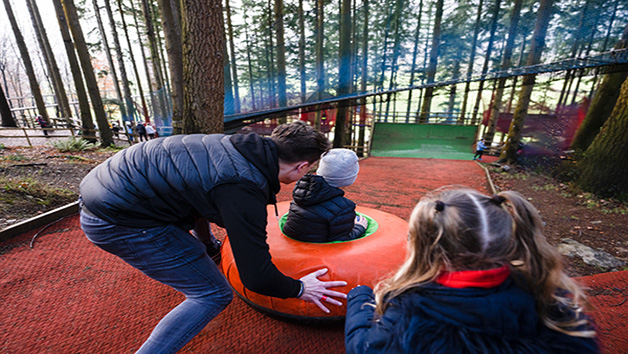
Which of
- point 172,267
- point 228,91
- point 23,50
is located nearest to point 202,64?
point 228,91

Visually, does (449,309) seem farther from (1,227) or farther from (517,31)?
(517,31)

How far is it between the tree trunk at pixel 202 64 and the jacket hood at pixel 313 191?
266 centimetres

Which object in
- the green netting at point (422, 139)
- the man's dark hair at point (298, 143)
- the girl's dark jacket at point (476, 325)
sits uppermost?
the man's dark hair at point (298, 143)

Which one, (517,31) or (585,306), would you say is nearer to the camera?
(585,306)

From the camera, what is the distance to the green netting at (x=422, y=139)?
12.4m

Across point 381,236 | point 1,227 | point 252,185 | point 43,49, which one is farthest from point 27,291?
point 43,49

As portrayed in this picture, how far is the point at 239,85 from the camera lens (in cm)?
683

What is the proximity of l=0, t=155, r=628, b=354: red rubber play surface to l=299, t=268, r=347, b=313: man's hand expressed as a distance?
373 mm

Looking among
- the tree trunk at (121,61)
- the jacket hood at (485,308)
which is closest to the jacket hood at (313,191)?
the jacket hood at (485,308)

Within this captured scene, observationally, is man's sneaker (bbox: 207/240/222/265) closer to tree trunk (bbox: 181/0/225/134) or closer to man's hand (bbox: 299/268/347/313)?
man's hand (bbox: 299/268/347/313)

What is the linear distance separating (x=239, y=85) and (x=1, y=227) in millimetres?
5116

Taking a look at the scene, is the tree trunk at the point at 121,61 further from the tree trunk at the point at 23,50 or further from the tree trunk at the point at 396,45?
the tree trunk at the point at 396,45

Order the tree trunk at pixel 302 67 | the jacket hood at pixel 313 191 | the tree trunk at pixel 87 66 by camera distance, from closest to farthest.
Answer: the jacket hood at pixel 313 191
the tree trunk at pixel 302 67
the tree trunk at pixel 87 66

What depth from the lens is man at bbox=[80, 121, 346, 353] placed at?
3.92 ft
